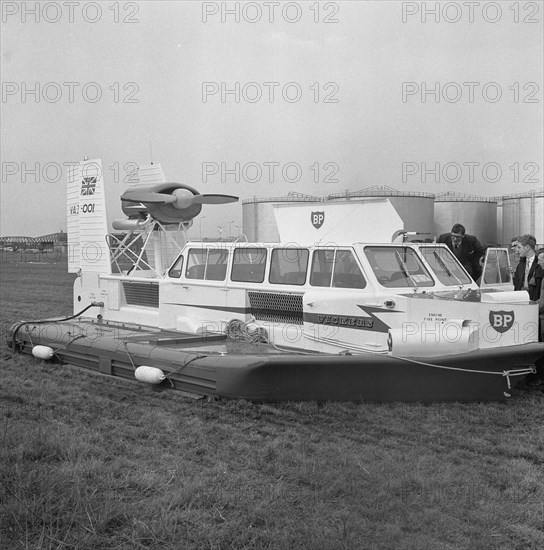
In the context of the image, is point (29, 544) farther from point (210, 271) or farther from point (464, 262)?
point (464, 262)

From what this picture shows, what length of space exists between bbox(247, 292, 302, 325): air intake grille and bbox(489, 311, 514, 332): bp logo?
2074mm

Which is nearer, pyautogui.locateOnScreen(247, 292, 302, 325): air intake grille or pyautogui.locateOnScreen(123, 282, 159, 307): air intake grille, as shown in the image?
pyautogui.locateOnScreen(247, 292, 302, 325): air intake grille

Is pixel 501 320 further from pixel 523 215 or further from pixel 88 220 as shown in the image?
pixel 523 215

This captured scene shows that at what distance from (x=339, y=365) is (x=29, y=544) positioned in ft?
11.5

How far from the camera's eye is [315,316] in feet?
23.1

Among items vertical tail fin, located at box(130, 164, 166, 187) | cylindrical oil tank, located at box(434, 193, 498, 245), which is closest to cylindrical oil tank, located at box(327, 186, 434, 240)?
cylindrical oil tank, located at box(434, 193, 498, 245)

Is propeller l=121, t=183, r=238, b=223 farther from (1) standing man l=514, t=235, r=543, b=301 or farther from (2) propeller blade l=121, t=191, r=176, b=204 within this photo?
(1) standing man l=514, t=235, r=543, b=301

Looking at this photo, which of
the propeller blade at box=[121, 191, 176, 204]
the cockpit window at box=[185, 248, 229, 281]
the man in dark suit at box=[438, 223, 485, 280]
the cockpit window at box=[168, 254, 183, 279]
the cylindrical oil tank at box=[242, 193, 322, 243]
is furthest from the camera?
the cylindrical oil tank at box=[242, 193, 322, 243]

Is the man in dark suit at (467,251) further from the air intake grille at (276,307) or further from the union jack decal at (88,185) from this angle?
the union jack decal at (88,185)

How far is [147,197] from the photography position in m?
9.07

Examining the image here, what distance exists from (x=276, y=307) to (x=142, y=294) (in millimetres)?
2551

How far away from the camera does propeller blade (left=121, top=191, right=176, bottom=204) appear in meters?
9.07

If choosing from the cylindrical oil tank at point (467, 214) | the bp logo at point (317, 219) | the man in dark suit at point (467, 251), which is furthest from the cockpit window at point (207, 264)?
the cylindrical oil tank at point (467, 214)

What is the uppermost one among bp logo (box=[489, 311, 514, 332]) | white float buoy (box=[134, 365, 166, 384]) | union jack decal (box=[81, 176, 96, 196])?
union jack decal (box=[81, 176, 96, 196])
